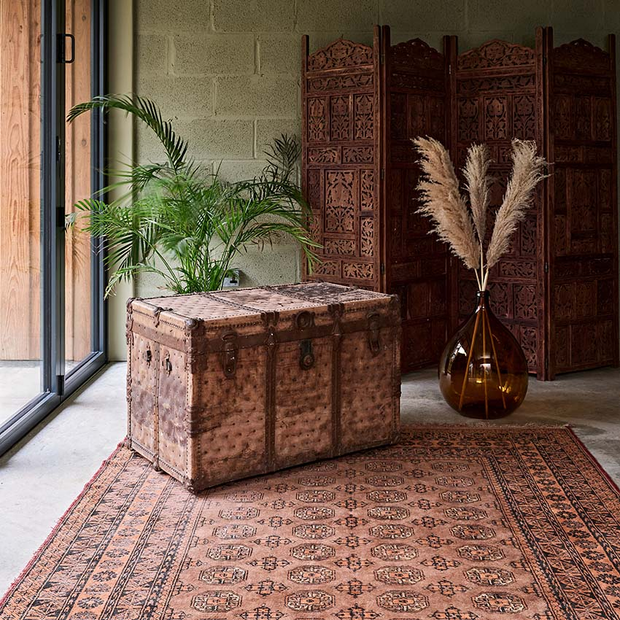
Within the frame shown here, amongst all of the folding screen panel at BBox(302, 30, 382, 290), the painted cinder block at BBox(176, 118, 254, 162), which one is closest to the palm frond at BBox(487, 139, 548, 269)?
Answer: the folding screen panel at BBox(302, 30, 382, 290)

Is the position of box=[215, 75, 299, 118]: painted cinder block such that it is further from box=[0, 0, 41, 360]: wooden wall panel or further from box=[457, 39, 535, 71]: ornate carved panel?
box=[0, 0, 41, 360]: wooden wall panel

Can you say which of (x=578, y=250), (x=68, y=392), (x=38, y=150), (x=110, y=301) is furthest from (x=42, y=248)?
(x=578, y=250)

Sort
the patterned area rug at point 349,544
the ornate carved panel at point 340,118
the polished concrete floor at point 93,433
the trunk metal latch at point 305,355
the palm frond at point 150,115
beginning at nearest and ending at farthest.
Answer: the patterned area rug at point 349,544 < the polished concrete floor at point 93,433 < the trunk metal latch at point 305,355 < the palm frond at point 150,115 < the ornate carved panel at point 340,118

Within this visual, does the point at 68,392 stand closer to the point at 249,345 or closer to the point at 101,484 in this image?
the point at 101,484

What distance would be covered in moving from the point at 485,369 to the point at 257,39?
8.57 ft

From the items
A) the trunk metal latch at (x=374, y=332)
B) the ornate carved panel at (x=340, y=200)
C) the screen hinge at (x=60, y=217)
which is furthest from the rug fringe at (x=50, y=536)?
the ornate carved panel at (x=340, y=200)

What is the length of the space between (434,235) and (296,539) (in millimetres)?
2965

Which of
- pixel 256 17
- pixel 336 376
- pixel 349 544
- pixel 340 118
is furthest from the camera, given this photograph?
pixel 256 17

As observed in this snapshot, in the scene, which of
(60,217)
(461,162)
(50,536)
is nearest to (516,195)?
(461,162)

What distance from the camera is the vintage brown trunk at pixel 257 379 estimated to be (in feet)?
11.0

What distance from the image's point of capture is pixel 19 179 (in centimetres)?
401

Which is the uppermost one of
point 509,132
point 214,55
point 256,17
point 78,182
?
point 256,17

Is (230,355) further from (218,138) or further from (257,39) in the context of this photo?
(257,39)

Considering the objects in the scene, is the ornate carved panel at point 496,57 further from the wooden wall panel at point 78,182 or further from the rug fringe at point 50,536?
the rug fringe at point 50,536
